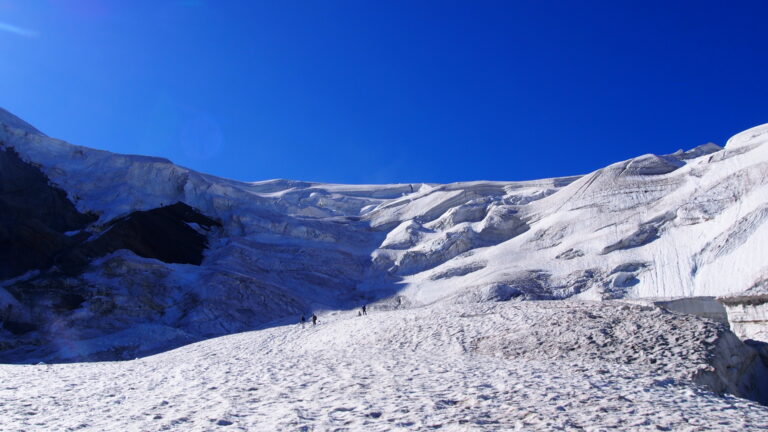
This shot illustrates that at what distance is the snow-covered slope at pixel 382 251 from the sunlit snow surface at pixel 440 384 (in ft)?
52.6

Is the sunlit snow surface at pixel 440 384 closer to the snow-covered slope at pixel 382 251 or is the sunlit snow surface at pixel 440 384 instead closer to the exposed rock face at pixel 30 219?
the snow-covered slope at pixel 382 251

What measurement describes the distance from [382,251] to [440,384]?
41.7 metres

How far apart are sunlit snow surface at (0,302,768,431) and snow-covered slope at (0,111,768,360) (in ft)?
52.6

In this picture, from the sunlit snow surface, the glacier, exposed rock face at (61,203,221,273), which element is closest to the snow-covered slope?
Answer: the glacier

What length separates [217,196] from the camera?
60.2 m

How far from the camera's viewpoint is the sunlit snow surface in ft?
28.6

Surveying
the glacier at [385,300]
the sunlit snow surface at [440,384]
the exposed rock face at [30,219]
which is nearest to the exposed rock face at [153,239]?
the glacier at [385,300]

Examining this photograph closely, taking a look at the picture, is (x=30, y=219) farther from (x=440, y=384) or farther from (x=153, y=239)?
(x=440, y=384)

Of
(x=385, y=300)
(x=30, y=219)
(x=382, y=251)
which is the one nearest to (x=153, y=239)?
(x=30, y=219)

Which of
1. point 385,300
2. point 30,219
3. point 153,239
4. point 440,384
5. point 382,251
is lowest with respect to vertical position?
point 440,384

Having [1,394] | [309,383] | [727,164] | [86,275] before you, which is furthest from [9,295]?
[727,164]

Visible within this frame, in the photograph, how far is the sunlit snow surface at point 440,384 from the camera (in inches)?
343

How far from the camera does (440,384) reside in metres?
11.4

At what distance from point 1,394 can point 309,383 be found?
6.48m
